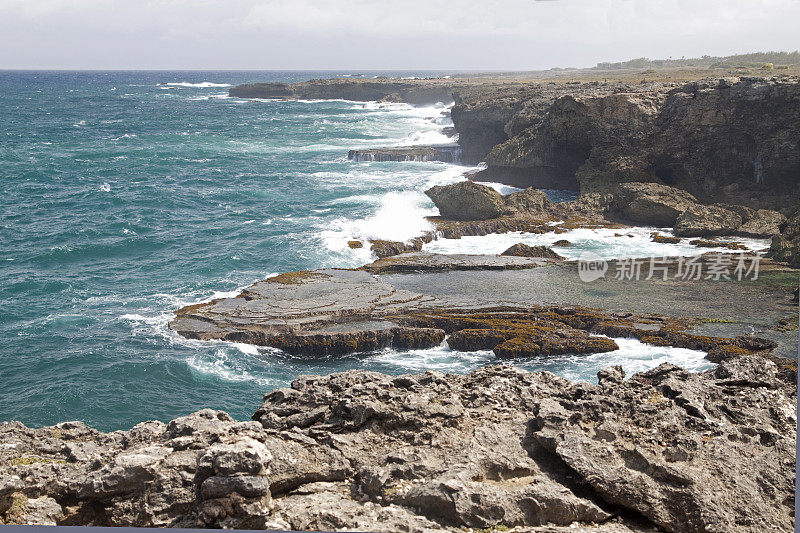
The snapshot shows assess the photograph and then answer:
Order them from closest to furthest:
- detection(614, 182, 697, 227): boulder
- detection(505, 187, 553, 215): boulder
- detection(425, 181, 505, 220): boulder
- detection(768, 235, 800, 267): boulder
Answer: detection(768, 235, 800, 267): boulder, detection(614, 182, 697, 227): boulder, detection(425, 181, 505, 220): boulder, detection(505, 187, 553, 215): boulder

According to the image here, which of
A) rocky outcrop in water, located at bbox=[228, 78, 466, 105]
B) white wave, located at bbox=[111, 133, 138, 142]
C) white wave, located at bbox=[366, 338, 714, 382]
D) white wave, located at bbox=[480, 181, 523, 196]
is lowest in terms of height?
white wave, located at bbox=[366, 338, 714, 382]

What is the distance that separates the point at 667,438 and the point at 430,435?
202 centimetres

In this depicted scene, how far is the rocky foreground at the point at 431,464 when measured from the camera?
17.0ft

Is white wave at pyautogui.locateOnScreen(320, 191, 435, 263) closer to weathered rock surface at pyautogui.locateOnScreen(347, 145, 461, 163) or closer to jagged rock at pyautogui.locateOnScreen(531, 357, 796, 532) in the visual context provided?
weathered rock surface at pyautogui.locateOnScreen(347, 145, 461, 163)

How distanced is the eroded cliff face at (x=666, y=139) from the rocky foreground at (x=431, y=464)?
12674mm

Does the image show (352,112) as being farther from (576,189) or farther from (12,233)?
(12,233)

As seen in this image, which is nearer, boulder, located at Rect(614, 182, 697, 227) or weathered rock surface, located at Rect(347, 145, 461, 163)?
boulder, located at Rect(614, 182, 697, 227)

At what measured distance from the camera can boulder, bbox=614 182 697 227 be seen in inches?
835

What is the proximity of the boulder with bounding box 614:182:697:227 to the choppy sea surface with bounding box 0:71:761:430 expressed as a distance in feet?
2.96

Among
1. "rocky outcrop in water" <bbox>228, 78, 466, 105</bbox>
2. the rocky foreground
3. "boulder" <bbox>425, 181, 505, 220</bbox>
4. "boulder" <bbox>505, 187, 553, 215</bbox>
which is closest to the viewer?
the rocky foreground

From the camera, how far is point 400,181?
100 ft

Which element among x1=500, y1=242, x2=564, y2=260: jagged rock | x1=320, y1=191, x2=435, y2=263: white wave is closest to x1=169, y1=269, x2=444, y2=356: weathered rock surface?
x1=320, y1=191, x2=435, y2=263: white wave

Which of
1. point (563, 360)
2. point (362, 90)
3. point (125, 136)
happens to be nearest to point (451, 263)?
point (563, 360)

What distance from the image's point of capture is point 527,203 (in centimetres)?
2436
